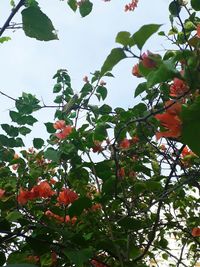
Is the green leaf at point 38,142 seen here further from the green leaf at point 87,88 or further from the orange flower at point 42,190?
the orange flower at point 42,190

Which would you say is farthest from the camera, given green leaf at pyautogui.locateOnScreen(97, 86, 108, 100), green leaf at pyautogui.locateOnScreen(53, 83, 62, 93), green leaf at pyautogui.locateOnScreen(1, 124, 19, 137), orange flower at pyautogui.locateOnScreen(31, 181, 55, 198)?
green leaf at pyautogui.locateOnScreen(53, 83, 62, 93)

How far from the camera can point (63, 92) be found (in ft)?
10.5

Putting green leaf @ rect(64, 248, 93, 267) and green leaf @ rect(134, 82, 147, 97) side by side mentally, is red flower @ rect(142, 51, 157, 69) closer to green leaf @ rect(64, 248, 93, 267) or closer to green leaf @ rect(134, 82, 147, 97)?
green leaf @ rect(134, 82, 147, 97)

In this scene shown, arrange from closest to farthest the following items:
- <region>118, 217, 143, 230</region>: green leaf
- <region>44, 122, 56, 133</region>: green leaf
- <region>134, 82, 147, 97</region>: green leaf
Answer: <region>134, 82, 147, 97</region>: green leaf
<region>118, 217, 143, 230</region>: green leaf
<region>44, 122, 56, 133</region>: green leaf

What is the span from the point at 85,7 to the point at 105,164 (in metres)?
0.80

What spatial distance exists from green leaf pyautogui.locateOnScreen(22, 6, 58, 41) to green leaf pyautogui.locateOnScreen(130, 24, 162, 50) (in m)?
0.26

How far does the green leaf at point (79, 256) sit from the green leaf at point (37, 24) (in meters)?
0.84

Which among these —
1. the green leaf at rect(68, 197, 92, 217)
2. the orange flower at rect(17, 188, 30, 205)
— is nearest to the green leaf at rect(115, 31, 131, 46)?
the green leaf at rect(68, 197, 92, 217)

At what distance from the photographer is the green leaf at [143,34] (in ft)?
2.73

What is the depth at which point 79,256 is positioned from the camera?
1273 millimetres

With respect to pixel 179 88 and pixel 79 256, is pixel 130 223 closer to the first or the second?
pixel 79 256

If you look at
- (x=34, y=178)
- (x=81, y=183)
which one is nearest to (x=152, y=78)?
(x=81, y=183)

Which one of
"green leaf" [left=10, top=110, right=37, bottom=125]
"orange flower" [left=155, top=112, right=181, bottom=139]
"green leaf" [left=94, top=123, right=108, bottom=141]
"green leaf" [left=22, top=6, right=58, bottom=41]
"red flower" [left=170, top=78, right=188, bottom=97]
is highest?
"green leaf" [left=10, top=110, right=37, bottom=125]

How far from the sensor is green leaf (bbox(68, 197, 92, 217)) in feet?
4.82
